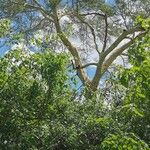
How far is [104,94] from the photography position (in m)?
11.5

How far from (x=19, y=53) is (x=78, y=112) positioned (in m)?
1.46

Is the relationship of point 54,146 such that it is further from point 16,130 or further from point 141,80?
point 141,80

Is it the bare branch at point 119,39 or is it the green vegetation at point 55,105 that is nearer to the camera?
the green vegetation at point 55,105

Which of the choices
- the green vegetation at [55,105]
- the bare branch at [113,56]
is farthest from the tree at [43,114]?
the bare branch at [113,56]

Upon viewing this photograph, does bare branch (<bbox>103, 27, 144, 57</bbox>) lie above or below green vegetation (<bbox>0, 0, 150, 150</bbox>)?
above

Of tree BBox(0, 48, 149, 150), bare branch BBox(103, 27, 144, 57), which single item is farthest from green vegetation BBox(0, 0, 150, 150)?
bare branch BBox(103, 27, 144, 57)

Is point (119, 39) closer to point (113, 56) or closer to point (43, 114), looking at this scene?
point (113, 56)

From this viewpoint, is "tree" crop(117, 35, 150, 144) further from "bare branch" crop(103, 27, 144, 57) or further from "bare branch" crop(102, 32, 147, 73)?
"bare branch" crop(102, 32, 147, 73)

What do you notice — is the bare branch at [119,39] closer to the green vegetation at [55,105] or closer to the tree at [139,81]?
the green vegetation at [55,105]

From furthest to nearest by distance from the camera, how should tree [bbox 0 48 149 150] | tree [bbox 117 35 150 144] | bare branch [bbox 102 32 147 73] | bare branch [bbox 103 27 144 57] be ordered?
bare branch [bbox 102 32 147 73], bare branch [bbox 103 27 144 57], tree [bbox 0 48 149 150], tree [bbox 117 35 150 144]

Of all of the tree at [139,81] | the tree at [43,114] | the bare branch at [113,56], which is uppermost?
the bare branch at [113,56]

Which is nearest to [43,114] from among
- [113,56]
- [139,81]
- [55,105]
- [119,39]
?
[55,105]

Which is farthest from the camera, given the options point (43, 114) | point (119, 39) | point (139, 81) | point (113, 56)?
point (113, 56)

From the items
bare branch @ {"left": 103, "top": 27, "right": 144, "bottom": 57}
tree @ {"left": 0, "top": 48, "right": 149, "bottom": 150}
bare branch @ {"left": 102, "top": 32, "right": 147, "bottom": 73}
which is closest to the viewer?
tree @ {"left": 0, "top": 48, "right": 149, "bottom": 150}
